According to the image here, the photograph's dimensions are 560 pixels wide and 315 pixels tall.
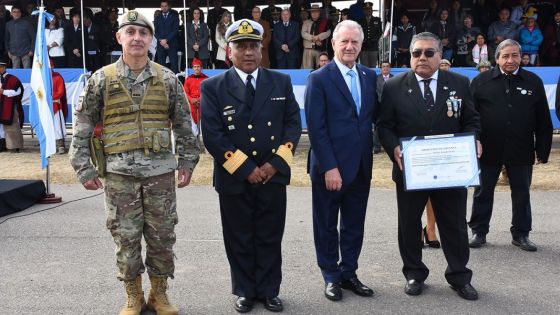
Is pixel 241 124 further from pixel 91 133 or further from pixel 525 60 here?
pixel 525 60

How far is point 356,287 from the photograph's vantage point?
467 centimetres

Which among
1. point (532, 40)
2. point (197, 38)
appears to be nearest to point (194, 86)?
point (197, 38)

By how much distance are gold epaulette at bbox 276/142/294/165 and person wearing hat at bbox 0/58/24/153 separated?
10539mm

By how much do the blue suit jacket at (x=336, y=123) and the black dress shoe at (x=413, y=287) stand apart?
96 cm

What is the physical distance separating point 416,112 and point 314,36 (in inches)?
394

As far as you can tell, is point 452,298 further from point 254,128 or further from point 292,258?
point 254,128

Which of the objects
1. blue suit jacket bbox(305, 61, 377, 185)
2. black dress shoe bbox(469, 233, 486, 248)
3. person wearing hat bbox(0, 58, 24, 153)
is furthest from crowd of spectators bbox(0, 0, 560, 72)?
blue suit jacket bbox(305, 61, 377, 185)

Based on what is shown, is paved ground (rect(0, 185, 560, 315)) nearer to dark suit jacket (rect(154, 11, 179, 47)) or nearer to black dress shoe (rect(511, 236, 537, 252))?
A: black dress shoe (rect(511, 236, 537, 252))

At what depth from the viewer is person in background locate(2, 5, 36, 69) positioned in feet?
49.3

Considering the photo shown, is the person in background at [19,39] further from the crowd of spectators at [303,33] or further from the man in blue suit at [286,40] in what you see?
the man in blue suit at [286,40]

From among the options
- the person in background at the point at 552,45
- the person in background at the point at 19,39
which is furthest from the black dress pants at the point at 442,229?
the person in background at the point at 19,39

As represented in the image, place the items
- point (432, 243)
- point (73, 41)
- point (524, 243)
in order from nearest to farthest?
point (524, 243) < point (432, 243) < point (73, 41)

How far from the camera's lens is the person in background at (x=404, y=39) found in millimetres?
14656

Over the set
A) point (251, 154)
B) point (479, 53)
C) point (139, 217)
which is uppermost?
point (479, 53)
